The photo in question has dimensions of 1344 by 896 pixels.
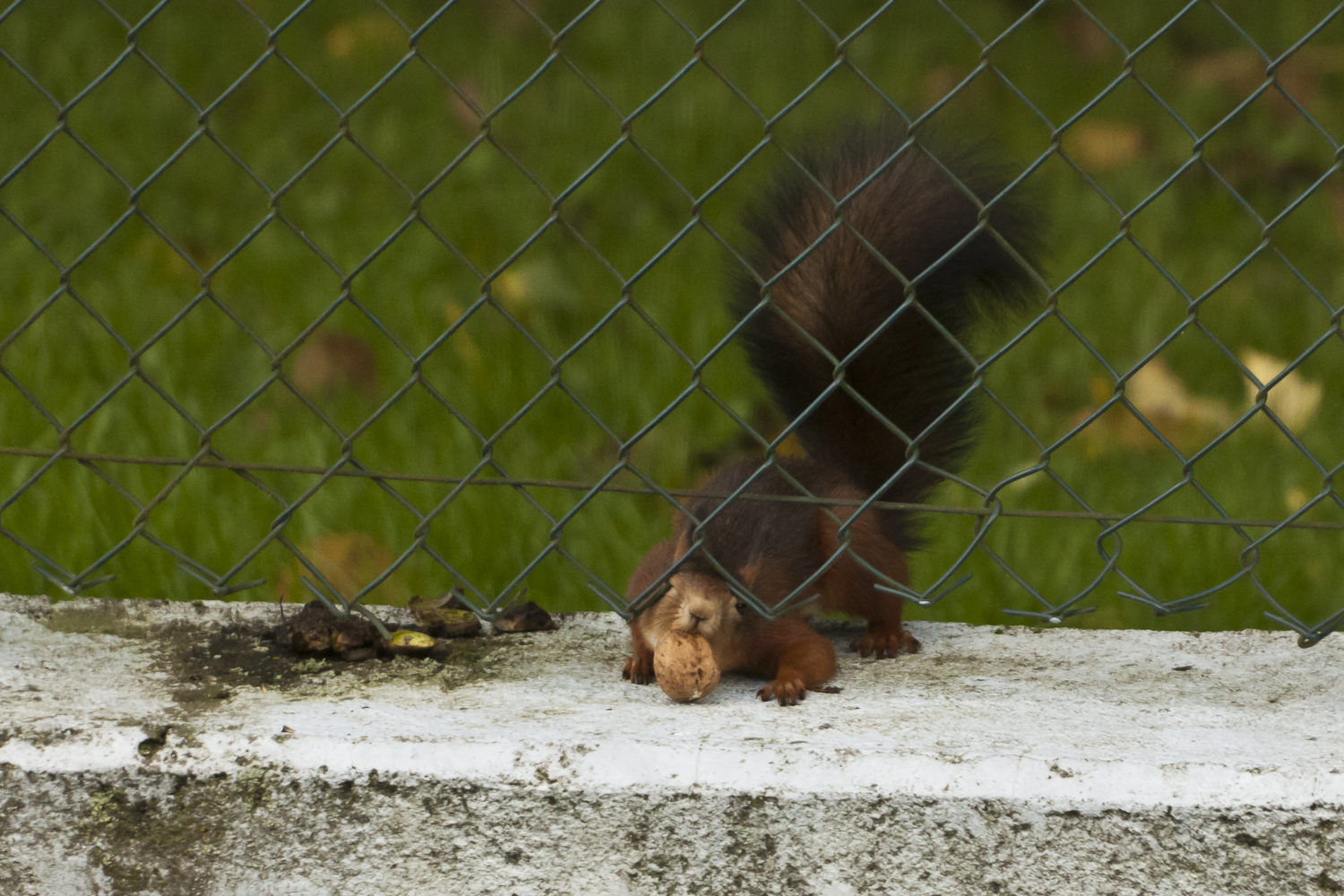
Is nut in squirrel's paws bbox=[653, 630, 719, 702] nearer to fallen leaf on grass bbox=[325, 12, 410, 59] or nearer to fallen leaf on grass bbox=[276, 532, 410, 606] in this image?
fallen leaf on grass bbox=[276, 532, 410, 606]

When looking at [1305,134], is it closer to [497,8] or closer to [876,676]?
[497,8]

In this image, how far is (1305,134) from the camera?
18.5 feet

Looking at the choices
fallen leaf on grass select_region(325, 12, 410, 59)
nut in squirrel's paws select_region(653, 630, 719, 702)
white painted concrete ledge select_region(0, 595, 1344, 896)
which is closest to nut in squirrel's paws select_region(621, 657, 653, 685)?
nut in squirrel's paws select_region(653, 630, 719, 702)

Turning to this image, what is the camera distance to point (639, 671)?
7.46 ft

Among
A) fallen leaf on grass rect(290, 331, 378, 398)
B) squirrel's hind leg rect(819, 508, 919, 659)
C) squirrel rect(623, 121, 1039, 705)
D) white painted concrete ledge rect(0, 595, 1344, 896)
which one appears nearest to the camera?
A: white painted concrete ledge rect(0, 595, 1344, 896)

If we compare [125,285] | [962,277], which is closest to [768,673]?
[962,277]

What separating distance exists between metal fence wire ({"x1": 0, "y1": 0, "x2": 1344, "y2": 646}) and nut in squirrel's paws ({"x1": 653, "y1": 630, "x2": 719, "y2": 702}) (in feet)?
0.36

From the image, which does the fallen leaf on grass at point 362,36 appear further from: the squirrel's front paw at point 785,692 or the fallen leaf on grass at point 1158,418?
the squirrel's front paw at point 785,692

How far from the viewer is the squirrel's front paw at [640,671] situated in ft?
7.45

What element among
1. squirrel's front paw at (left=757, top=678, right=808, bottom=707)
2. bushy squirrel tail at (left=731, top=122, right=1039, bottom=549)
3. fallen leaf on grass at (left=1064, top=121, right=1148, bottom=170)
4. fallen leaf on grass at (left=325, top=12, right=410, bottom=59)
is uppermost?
fallen leaf on grass at (left=325, top=12, right=410, bottom=59)

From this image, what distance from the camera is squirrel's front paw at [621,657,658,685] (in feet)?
7.45

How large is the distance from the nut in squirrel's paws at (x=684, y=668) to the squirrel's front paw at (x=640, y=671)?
0.36 ft

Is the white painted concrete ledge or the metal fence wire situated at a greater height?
the metal fence wire

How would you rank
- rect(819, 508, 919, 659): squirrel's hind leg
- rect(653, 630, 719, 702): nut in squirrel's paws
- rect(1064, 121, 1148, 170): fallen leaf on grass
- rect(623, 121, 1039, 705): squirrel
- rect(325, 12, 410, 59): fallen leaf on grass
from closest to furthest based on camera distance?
rect(653, 630, 719, 702): nut in squirrel's paws, rect(623, 121, 1039, 705): squirrel, rect(819, 508, 919, 659): squirrel's hind leg, rect(1064, 121, 1148, 170): fallen leaf on grass, rect(325, 12, 410, 59): fallen leaf on grass
